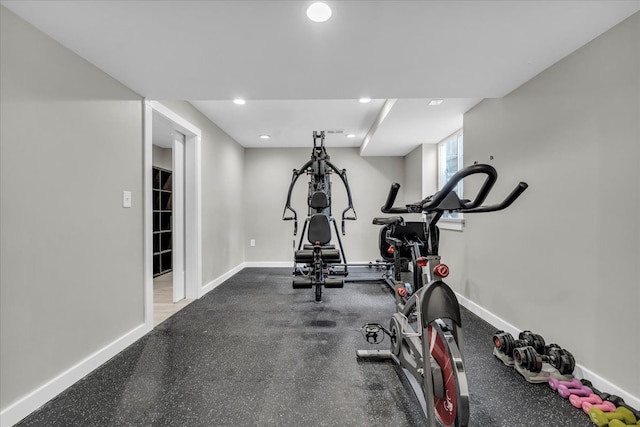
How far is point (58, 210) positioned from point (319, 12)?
1757mm

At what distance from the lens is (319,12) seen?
133cm

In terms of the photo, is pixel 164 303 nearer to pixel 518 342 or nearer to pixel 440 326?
A: pixel 440 326

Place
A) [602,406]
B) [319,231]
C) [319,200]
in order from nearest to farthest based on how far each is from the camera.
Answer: [602,406]
[319,231]
[319,200]

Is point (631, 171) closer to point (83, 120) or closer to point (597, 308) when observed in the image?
point (597, 308)

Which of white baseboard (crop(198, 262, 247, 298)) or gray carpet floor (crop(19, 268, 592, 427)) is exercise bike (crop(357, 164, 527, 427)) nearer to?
gray carpet floor (crop(19, 268, 592, 427))

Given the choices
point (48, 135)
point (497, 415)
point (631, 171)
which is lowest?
point (497, 415)

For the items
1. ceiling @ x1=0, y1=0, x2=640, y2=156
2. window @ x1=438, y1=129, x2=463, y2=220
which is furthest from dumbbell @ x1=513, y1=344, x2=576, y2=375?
window @ x1=438, y1=129, x2=463, y2=220

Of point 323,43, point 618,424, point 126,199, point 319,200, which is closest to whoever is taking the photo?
point 618,424

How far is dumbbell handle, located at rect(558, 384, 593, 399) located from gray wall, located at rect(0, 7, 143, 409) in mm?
2742

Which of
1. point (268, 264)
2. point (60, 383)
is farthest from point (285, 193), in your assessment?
point (60, 383)

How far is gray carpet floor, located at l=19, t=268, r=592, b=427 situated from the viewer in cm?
133

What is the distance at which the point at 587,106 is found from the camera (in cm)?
156

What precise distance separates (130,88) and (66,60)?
0.51 metres

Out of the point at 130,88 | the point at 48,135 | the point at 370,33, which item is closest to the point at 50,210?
the point at 48,135
